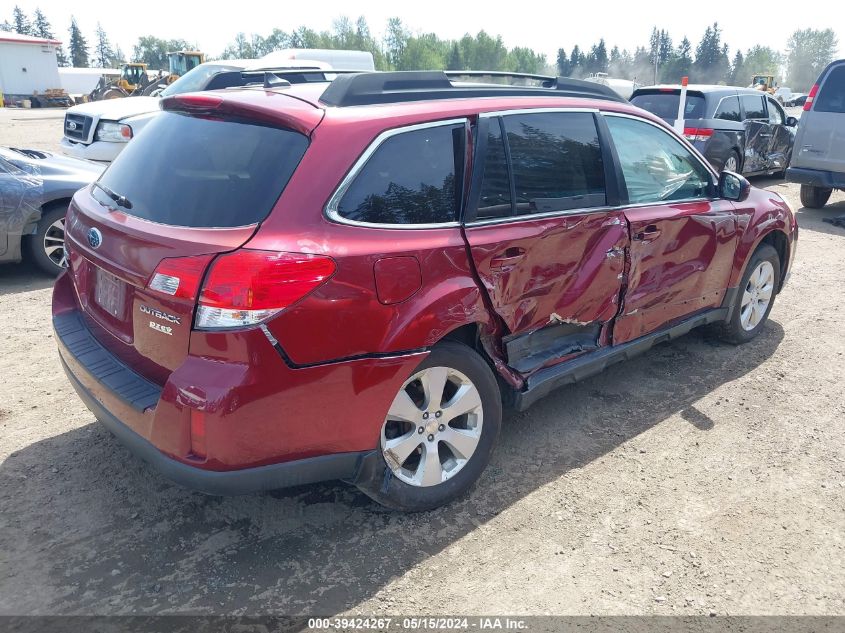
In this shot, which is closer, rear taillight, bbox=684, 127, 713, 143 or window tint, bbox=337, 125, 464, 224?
window tint, bbox=337, 125, 464, 224

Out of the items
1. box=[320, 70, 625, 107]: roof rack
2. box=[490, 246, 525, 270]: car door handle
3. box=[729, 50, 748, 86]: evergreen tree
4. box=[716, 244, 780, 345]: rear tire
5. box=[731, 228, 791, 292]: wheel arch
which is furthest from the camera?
box=[729, 50, 748, 86]: evergreen tree

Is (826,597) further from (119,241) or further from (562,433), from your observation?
(119,241)

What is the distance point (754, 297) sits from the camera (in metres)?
5.04

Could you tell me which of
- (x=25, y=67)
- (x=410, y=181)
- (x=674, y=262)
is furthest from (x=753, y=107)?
(x=25, y=67)

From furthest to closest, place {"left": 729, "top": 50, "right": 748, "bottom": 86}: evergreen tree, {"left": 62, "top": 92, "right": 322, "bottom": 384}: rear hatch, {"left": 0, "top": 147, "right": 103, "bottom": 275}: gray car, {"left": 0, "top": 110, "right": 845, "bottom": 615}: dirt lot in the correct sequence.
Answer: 1. {"left": 729, "top": 50, "right": 748, "bottom": 86}: evergreen tree
2. {"left": 0, "top": 147, "right": 103, "bottom": 275}: gray car
3. {"left": 0, "top": 110, "right": 845, "bottom": 615}: dirt lot
4. {"left": 62, "top": 92, "right": 322, "bottom": 384}: rear hatch

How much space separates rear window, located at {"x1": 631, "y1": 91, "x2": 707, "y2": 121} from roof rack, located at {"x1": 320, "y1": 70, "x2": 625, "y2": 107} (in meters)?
8.29

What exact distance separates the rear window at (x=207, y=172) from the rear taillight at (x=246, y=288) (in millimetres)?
186

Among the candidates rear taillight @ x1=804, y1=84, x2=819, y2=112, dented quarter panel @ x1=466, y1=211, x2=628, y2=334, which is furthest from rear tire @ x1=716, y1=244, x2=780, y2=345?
rear taillight @ x1=804, y1=84, x2=819, y2=112

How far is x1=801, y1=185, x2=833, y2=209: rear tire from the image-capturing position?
35.0 ft

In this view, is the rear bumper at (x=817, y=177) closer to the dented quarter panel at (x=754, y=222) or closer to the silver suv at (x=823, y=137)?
the silver suv at (x=823, y=137)

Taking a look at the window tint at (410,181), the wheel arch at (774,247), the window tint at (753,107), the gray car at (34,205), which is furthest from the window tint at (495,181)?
the window tint at (753,107)

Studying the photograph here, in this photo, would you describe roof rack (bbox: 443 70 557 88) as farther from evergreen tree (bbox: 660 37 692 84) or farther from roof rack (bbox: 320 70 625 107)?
evergreen tree (bbox: 660 37 692 84)

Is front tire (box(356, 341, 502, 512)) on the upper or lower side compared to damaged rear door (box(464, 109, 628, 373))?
lower

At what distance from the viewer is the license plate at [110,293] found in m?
2.77
